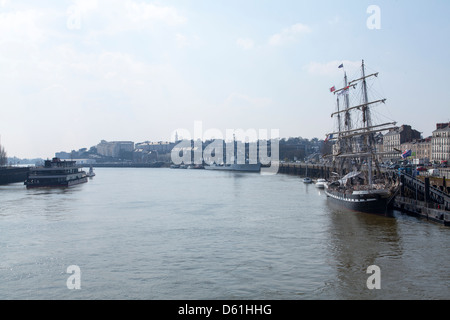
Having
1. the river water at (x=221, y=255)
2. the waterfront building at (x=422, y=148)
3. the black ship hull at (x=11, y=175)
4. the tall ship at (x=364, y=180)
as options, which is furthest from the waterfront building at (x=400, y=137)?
the black ship hull at (x=11, y=175)

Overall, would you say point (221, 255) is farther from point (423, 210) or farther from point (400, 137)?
point (400, 137)

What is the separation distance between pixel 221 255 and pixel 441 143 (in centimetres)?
8043

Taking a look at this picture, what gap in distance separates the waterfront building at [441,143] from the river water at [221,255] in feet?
190

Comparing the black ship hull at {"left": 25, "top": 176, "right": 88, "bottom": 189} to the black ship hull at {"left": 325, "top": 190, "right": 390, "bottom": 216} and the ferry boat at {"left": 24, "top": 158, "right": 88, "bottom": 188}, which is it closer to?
the ferry boat at {"left": 24, "top": 158, "right": 88, "bottom": 188}

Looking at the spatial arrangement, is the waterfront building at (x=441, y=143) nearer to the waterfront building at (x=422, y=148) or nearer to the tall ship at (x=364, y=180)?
the waterfront building at (x=422, y=148)

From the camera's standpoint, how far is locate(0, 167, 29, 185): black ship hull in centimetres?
9357

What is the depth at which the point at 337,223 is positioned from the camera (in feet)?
117

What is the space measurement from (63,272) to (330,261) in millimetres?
13409

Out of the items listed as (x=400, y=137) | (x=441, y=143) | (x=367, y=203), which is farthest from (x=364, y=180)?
(x=400, y=137)

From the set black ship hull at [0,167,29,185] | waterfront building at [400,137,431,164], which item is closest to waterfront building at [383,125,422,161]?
waterfront building at [400,137,431,164]

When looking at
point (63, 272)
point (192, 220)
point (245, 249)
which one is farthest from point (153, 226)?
point (63, 272)

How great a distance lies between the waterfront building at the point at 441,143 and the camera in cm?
8936
